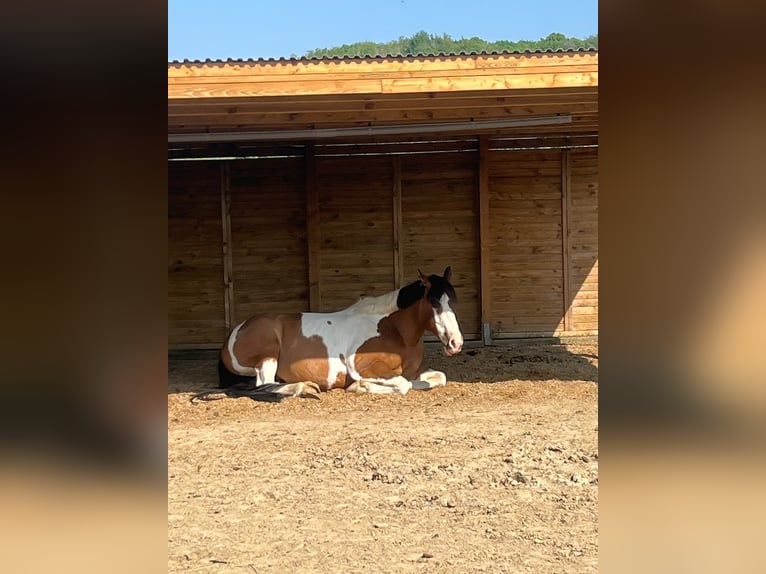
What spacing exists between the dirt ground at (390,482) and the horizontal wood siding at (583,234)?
2779 millimetres

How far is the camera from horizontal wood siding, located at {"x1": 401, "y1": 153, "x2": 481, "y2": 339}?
9.15 meters

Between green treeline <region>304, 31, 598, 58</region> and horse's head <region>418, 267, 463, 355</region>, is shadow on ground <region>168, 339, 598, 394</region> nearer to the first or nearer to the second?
horse's head <region>418, 267, 463, 355</region>

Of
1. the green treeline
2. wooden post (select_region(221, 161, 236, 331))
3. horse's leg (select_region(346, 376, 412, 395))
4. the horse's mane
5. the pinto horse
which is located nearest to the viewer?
horse's leg (select_region(346, 376, 412, 395))

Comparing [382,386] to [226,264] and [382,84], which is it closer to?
[382,84]

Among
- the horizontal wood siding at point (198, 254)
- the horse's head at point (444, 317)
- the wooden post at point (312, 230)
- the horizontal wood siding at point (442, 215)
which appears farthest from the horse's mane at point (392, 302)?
the horizontal wood siding at point (198, 254)

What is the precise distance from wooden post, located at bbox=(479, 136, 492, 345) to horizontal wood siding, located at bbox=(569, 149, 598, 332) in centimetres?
117

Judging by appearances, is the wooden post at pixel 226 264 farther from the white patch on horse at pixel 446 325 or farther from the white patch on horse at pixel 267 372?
the white patch on horse at pixel 446 325

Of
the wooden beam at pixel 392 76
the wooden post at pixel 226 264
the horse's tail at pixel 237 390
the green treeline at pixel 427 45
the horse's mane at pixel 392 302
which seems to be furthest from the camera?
the green treeline at pixel 427 45

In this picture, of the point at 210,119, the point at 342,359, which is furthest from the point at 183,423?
the point at 210,119

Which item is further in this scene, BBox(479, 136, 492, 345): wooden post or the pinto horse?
BBox(479, 136, 492, 345): wooden post

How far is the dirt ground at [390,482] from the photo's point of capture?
9.78ft

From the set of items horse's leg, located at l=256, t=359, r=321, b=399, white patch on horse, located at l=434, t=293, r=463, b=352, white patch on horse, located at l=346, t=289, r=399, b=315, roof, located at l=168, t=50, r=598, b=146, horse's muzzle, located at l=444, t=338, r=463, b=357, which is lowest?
horse's leg, located at l=256, t=359, r=321, b=399

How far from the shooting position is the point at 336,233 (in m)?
9.09

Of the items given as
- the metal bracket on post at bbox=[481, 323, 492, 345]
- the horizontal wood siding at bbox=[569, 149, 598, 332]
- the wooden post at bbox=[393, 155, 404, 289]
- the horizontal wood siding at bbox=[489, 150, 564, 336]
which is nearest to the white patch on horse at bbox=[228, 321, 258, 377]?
the wooden post at bbox=[393, 155, 404, 289]
